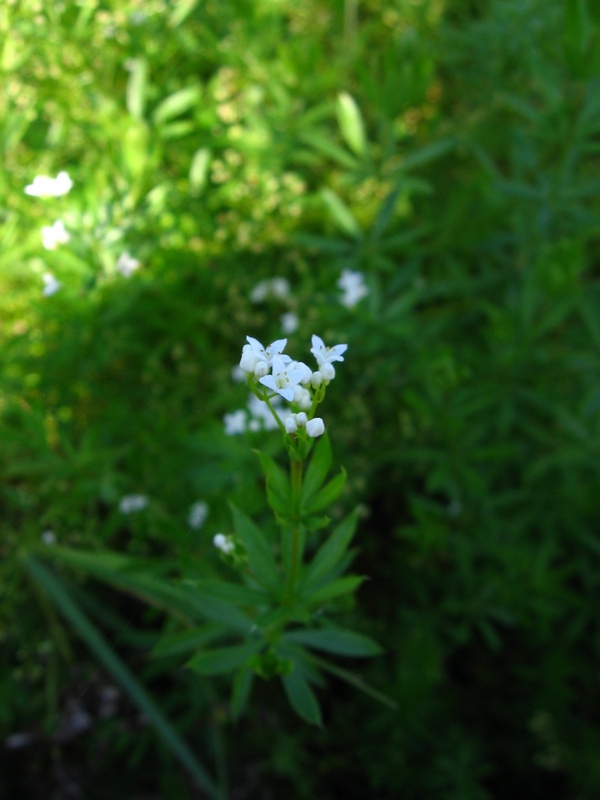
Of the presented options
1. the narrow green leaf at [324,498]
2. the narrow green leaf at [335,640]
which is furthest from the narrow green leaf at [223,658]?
the narrow green leaf at [324,498]

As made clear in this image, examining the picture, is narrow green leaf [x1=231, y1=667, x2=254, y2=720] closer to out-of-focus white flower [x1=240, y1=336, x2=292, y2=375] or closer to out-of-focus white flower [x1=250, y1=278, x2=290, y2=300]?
out-of-focus white flower [x1=240, y1=336, x2=292, y2=375]

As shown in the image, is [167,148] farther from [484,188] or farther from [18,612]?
[18,612]

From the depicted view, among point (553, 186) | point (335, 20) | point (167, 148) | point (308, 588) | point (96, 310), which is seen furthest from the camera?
point (335, 20)

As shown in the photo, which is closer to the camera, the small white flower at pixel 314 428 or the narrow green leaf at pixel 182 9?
the small white flower at pixel 314 428

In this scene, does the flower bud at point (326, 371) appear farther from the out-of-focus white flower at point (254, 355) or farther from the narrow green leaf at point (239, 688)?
the narrow green leaf at point (239, 688)

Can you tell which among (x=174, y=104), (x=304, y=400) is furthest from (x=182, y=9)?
(x=304, y=400)

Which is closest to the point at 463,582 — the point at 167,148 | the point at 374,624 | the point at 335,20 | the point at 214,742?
the point at 374,624
